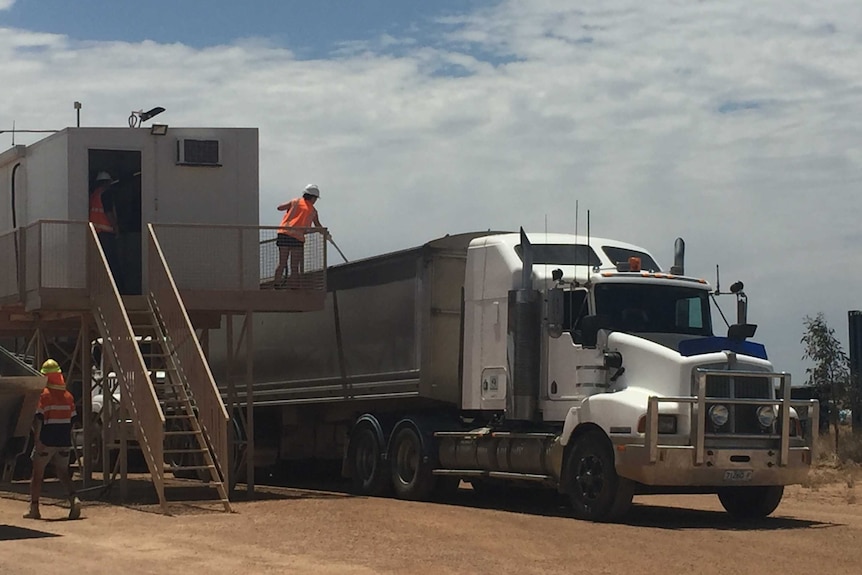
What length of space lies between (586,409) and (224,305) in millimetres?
6259

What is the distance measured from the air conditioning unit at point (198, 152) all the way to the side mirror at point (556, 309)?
6.70 metres

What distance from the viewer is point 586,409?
54.7 feet

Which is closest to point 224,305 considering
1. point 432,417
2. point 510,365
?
point 432,417

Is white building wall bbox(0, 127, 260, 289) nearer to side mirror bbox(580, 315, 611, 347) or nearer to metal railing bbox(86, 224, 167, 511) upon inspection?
metal railing bbox(86, 224, 167, 511)

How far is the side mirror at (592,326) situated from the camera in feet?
56.0

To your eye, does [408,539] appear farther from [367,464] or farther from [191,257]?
[191,257]

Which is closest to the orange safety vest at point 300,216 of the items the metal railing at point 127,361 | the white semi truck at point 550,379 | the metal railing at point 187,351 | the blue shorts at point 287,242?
the blue shorts at point 287,242

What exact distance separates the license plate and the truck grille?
1.46 ft

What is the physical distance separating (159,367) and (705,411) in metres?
8.67

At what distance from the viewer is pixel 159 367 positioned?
68.9 feet

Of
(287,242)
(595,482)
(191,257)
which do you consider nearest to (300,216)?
(287,242)

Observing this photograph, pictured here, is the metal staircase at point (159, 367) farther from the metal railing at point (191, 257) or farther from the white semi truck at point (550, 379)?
the white semi truck at point (550, 379)

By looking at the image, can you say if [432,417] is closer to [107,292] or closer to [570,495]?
[570,495]

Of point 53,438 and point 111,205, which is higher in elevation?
point 111,205
